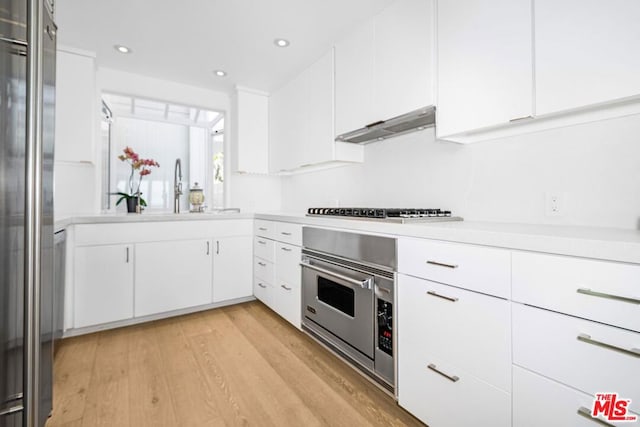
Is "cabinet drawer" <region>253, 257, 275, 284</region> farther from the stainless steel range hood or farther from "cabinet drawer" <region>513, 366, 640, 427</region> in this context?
"cabinet drawer" <region>513, 366, 640, 427</region>

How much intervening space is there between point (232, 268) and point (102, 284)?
42.4 inches

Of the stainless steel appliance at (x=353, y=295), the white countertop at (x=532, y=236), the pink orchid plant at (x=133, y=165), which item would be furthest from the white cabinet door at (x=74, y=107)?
the stainless steel appliance at (x=353, y=295)

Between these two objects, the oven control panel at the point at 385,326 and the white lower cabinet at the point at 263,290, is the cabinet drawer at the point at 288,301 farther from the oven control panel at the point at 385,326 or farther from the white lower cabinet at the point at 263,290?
the oven control panel at the point at 385,326

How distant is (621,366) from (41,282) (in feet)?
5.91

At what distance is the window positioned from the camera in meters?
3.38

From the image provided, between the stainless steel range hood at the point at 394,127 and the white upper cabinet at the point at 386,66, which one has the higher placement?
the white upper cabinet at the point at 386,66

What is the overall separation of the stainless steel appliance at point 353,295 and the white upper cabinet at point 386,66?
0.87m

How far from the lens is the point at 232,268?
311 cm

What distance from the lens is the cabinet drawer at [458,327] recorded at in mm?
1124

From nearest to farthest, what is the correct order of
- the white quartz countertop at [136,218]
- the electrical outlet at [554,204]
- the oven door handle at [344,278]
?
1. the electrical outlet at [554,204]
2. the oven door handle at [344,278]
3. the white quartz countertop at [136,218]

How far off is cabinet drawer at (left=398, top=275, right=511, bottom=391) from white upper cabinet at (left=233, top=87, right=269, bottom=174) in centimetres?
252

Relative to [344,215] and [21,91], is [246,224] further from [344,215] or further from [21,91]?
[21,91]

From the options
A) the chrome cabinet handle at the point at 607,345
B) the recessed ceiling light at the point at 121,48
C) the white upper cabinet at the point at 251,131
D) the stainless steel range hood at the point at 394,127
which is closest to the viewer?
the chrome cabinet handle at the point at 607,345

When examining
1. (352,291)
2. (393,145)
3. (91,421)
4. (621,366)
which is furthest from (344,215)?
(91,421)
